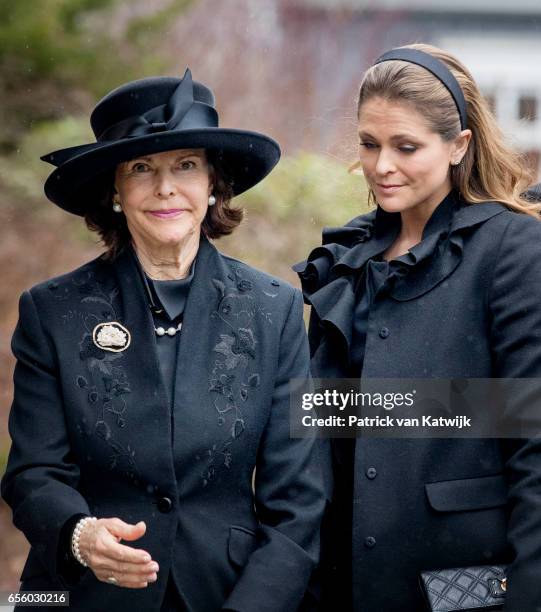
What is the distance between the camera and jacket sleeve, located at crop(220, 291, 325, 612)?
2.97 meters

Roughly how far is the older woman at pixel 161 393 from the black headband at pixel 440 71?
47cm

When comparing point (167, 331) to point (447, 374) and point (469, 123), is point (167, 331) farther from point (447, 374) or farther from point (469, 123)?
point (469, 123)

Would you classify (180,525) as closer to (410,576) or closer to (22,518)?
(22,518)

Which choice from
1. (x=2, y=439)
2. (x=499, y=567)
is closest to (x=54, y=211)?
(x=2, y=439)

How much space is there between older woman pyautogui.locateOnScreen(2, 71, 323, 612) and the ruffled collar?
0.46ft

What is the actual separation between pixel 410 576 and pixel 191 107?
143cm

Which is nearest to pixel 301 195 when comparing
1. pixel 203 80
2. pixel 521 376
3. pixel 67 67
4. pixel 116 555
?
pixel 67 67

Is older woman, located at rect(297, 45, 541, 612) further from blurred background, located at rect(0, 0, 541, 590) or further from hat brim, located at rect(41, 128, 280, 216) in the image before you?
blurred background, located at rect(0, 0, 541, 590)

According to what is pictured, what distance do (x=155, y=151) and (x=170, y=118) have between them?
144mm

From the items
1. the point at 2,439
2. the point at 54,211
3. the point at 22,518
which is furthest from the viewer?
the point at 54,211

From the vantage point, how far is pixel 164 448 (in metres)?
2.95

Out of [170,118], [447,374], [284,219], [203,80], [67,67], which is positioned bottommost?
[447,374]

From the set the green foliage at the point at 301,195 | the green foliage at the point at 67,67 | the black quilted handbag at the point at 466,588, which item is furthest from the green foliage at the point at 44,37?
the black quilted handbag at the point at 466,588

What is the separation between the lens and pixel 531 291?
2.96 metres
